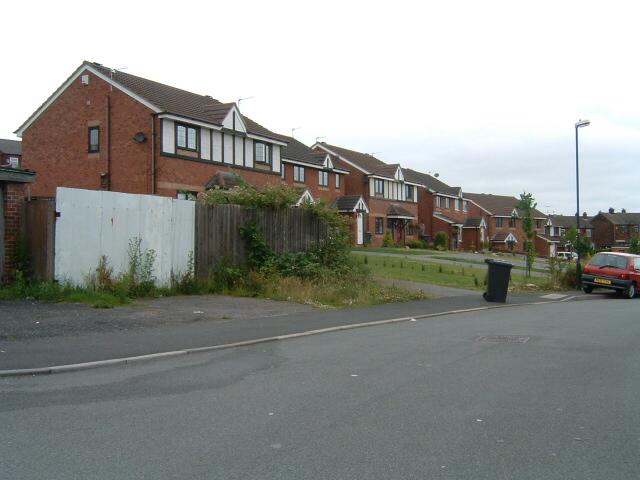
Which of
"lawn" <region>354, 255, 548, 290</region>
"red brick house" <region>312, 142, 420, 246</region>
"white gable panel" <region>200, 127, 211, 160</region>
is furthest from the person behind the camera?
"red brick house" <region>312, 142, 420, 246</region>

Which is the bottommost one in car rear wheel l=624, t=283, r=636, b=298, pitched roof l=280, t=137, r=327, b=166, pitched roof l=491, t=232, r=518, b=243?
car rear wheel l=624, t=283, r=636, b=298

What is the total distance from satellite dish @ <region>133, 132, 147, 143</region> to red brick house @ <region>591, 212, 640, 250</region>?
8744cm

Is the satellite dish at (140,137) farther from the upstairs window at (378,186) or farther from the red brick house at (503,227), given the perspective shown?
the red brick house at (503,227)

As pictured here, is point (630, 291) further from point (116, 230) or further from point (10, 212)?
point (10, 212)

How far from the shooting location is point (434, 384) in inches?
288

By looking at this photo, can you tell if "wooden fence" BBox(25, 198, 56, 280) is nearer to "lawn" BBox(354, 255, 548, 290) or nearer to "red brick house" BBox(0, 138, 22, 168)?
"lawn" BBox(354, 255, 548, 290)

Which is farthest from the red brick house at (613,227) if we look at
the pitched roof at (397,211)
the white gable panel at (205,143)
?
the white gable panel at (205,143)

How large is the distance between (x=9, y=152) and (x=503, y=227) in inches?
2318

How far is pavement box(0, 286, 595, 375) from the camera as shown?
8.69 metres

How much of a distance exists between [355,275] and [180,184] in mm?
13293

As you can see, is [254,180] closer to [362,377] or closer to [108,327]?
[108,327]

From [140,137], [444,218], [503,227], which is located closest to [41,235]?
[140,137]

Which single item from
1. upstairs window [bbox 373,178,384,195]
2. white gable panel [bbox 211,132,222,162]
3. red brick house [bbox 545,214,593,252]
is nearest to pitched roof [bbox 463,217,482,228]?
upstairs window [bbox 373,178,384,195]

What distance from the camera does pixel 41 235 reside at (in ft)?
44.7
